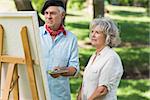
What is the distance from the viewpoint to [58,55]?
3105 millimetres

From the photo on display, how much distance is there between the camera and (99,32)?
9.41ft

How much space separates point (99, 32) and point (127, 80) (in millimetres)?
5419

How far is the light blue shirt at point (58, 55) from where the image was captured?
3.10 metres

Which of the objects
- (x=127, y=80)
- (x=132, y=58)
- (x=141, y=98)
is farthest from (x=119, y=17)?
(x=141, y=98)

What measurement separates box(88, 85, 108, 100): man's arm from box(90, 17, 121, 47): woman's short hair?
0.94ft

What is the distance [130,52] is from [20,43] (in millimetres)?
8375

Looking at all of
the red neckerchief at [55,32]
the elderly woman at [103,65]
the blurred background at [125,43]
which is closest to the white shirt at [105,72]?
the elderly woman at [103,65]

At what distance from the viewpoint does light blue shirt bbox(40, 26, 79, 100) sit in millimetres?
3104

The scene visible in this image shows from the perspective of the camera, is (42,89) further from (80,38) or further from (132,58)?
(80,38)

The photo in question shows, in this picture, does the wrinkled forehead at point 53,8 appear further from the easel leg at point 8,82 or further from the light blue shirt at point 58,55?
the easel leg at point 8,82

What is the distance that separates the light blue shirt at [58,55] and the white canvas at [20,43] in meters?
0.23

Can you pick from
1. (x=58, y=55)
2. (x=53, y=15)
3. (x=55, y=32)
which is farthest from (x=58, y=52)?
(x=53, y=15)

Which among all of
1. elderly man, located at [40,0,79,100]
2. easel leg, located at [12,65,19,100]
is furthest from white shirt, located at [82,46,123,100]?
easel leg, located at [12,65,19,100]

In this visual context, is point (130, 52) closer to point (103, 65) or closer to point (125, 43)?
point (125, 43)
